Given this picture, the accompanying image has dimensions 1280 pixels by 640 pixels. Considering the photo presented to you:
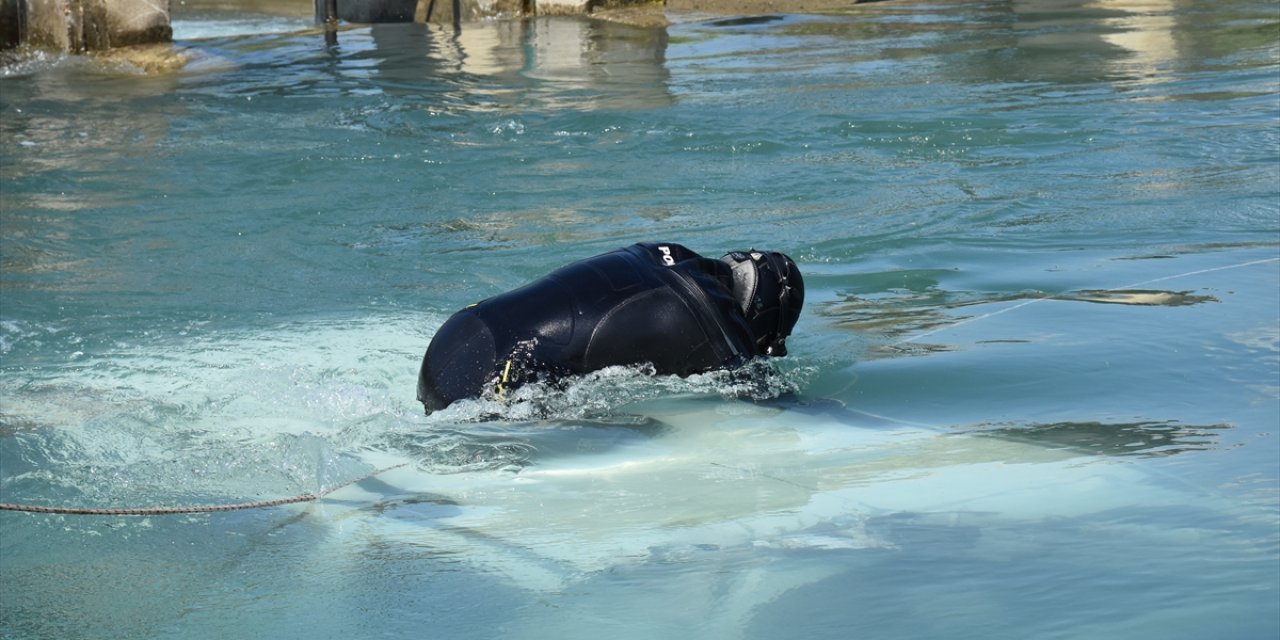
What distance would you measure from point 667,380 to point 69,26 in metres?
12.2

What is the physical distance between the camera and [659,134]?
952 cm

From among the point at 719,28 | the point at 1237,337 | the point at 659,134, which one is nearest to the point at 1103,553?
the point at 1237,337

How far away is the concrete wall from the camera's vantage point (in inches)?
562

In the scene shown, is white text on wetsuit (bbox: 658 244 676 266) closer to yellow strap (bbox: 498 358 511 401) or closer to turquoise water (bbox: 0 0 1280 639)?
turquoise water (bbox: 0 0 1280 639)

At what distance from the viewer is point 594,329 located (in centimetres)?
391

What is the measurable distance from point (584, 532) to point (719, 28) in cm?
1346

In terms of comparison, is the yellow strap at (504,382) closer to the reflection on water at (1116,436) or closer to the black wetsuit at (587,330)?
the black wetsuit at (587,330)

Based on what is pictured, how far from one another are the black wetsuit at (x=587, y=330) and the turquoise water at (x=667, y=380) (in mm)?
77

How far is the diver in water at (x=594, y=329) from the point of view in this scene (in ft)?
12.7

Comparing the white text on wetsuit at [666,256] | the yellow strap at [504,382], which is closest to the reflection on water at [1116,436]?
the white text on wetsuit at [666,256]

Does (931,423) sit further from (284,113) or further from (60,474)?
(284,113)

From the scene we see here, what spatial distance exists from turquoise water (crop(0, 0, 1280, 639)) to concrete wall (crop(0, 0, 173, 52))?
3.50 metres

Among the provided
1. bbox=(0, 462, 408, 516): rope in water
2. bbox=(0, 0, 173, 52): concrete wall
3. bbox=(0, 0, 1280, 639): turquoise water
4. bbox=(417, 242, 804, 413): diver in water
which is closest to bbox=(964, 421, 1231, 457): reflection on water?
bbox=(0, 0, 1280, 639): turquoise water

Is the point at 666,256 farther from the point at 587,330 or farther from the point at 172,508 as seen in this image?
the point at 172,508
